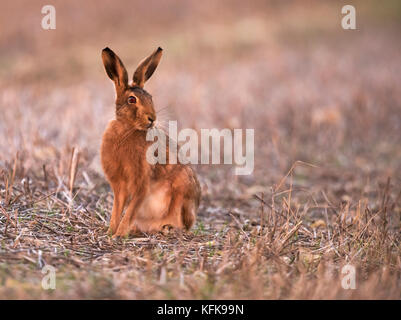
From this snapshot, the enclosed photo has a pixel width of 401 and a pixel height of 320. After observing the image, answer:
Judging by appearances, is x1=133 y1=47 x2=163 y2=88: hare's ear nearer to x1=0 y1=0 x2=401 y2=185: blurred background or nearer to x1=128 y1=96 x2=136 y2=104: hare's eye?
x1=128 y1=96 x2=136 y2=104: hare's eye

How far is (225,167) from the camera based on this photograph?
29.3 ft

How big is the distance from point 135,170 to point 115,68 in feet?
3.00

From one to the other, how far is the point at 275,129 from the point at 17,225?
6067 mm

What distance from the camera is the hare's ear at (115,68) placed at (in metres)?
4.98

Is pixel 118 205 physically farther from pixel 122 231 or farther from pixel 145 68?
pixel 145 68

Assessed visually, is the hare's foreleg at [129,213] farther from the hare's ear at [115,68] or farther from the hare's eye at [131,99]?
the hare's ear at [115,68]

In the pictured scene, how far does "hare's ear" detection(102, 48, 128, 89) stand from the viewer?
4977 mm

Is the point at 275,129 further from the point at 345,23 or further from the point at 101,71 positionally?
the point at 345,23
